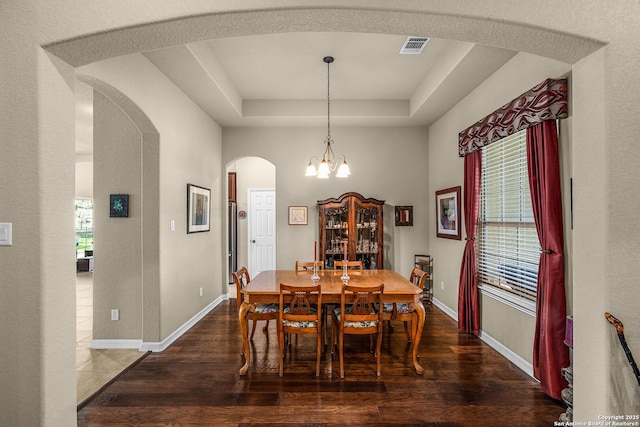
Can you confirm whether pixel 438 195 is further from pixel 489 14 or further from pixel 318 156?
pixel 489 14

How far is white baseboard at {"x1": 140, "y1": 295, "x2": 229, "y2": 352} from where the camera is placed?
3340mm

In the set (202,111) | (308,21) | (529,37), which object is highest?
(202,111)

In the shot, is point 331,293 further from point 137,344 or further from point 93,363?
point 93,363

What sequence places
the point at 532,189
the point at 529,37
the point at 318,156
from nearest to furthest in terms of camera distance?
1. the point at 529,37
2. the point at 532,189
3. the point at 318,156

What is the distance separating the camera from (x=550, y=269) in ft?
8.07

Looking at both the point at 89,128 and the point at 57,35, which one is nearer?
the point at 57,35

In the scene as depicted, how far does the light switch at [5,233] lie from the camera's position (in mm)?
1653

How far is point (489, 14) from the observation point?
163 centimetres

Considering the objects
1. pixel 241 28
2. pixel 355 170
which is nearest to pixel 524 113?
pixel 241 28

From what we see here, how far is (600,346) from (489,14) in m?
1.77

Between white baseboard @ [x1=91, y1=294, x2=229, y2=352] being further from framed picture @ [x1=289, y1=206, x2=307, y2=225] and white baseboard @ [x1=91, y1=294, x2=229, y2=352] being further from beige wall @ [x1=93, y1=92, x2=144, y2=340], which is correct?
framed picture @ [x1=289, y1=206, x2=307, y2=225]

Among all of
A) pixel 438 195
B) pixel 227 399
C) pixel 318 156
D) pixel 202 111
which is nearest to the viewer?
pixel 227 399

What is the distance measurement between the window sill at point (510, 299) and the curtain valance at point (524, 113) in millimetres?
1504

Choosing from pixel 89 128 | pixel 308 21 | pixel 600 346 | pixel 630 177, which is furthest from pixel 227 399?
pixel 89 128
